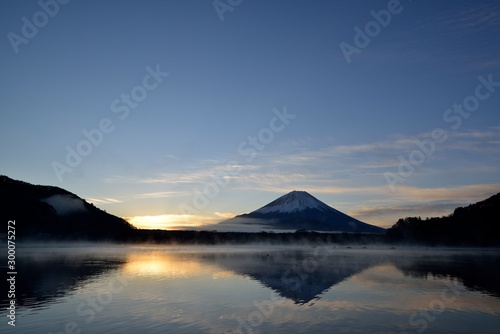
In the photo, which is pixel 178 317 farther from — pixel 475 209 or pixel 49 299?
pixel 475 209

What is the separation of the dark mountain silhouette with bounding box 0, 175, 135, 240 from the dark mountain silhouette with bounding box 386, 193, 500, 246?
490 ft

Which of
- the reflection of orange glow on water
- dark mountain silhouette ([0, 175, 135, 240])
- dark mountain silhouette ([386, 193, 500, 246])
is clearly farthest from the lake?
dark mountain silhouette ([386, 193, 500, 246])

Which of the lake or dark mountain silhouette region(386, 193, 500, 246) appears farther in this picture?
dark mountain silhouette region(386, 193, 500, 246)

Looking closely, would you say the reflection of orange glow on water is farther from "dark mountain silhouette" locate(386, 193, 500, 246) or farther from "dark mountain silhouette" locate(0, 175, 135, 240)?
"dark mountain silhouette" locate(386, 193, 500, 246)

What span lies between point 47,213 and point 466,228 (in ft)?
564

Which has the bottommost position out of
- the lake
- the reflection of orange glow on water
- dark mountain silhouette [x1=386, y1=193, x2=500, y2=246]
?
the lake

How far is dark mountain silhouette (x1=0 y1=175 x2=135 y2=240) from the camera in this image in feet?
471

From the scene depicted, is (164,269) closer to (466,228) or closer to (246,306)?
(246,306)

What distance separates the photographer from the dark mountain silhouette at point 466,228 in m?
164

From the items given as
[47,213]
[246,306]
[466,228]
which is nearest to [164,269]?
[246,306]

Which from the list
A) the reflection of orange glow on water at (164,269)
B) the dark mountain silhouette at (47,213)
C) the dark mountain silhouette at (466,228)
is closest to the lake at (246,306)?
the reflection of orange glow on water at (164,269)

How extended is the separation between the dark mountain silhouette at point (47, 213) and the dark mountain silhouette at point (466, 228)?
149 metres

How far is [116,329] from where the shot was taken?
63.6 ft

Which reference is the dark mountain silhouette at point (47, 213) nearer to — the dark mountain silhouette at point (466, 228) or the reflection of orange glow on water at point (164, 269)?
the reflection of orange glow on water at point (164, 269)
